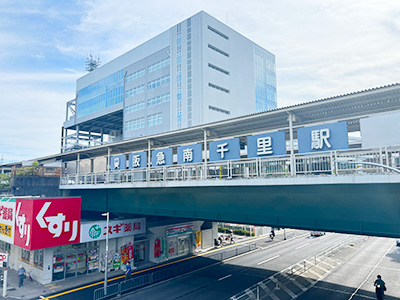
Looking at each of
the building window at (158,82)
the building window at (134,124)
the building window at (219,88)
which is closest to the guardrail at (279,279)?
the building window at (219,88)

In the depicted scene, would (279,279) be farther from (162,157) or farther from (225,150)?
(162,157)

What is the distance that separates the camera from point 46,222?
76.3 ft

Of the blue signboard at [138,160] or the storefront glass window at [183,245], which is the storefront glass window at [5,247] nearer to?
the blue signboard at [138,160]

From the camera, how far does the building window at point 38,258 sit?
24.2m

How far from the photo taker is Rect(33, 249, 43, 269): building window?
24188mm

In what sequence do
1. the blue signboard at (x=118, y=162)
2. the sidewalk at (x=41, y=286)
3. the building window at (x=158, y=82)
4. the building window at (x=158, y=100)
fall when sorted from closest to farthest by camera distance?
1. the sidewalk at (x=41, y=286)
2. the blue signboard at (x=118, y=162)
3. the building window at (x=158, y=100)
4. the building window at (x=158, y=82)

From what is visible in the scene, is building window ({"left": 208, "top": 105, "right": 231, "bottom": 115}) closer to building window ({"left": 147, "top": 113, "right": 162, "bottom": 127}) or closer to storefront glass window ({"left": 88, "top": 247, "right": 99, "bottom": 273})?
building window ({"left": 147, "top": 113, "right": 162, "bottom": 127})

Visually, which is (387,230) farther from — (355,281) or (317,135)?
(355,281)

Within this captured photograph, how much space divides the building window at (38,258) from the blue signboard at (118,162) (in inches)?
361

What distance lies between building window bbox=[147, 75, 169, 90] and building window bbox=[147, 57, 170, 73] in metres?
2.54

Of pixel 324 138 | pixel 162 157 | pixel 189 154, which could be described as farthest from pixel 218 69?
pixel 324 138

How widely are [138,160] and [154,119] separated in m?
37.0

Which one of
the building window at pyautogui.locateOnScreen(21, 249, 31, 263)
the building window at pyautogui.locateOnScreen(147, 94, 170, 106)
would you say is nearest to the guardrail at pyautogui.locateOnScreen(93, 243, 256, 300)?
the building window at pyautogui.locateOnScreen(21, 249, 31, 263)

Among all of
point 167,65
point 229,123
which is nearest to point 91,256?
point 229,123
